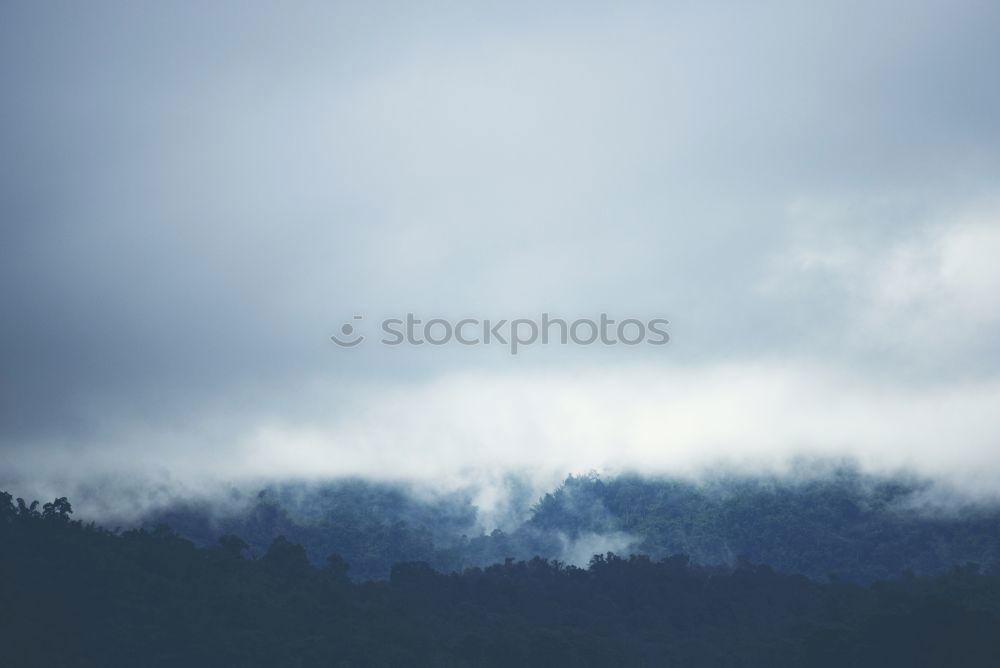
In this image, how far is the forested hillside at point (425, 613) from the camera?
7550 cm

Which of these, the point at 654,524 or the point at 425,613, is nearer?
the point at 425,613

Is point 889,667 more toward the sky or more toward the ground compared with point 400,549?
more toward the ground

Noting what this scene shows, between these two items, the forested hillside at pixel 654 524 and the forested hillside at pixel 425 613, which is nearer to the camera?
the forested hillside at pixel 425 613

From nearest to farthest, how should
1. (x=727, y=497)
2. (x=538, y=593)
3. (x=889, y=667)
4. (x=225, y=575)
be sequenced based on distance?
(x=889, y=667) → (x=225, y=575) → (x=538, y=593) → (x=727, y=497)

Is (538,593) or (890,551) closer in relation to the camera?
(538,593)

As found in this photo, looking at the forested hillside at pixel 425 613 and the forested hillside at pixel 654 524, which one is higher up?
the forested hillside at pixel 654 524

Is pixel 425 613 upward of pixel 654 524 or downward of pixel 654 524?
downward

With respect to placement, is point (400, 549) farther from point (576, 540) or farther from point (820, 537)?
point (820, 537)

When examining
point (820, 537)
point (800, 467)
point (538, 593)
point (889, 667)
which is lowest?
point (889, 667)

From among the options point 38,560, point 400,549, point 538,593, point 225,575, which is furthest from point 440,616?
point 400,549

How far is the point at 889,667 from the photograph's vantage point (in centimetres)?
7650

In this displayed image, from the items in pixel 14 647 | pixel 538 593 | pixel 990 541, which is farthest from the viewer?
pixel 990 541

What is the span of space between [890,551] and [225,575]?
220ft

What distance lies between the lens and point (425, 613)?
298 feet
